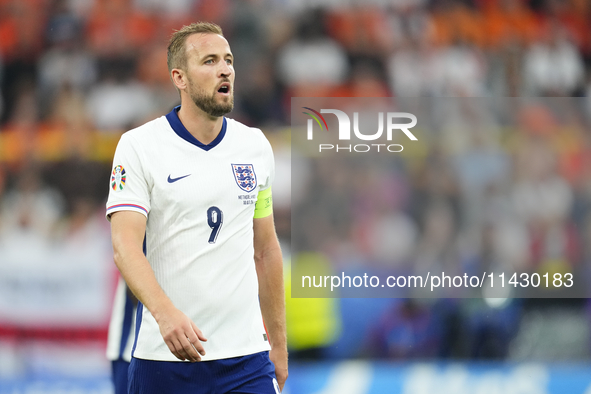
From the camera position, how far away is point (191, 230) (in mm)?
2990

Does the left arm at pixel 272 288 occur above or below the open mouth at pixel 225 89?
below

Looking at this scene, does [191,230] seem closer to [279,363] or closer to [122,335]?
[279,363]

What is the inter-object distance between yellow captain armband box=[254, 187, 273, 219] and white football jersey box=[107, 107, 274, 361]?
0.52ft

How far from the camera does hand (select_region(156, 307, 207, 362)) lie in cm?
257

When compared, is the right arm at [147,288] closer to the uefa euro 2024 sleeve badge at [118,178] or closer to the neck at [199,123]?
the uefa euro 2024 sleeve badge at [118,178]

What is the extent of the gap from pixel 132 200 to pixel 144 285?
1.17 ft

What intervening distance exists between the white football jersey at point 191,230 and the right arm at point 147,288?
78 millimetres

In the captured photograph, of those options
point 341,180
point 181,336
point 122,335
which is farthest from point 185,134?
point 341,180

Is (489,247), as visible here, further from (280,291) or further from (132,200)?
(132,200)

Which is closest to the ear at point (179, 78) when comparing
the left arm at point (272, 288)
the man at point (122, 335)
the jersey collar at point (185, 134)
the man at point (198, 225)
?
the man at point (198, 225)

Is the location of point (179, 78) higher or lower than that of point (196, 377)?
higher

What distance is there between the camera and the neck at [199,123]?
125 inches

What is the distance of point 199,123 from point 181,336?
0.98 meters

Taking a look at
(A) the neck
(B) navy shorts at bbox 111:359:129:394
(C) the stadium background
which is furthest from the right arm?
(C) the stadium background
